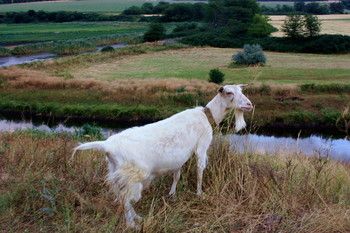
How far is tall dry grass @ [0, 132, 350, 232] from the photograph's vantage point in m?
4.42

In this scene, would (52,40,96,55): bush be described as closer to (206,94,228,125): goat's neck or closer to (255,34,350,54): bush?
(255,34,350,54): bush

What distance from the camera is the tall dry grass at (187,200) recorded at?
4.42m

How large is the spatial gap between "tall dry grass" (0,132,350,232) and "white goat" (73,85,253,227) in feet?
0.95

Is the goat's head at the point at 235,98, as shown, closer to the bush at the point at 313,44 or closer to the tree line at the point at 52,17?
the bush at the point at 313,44

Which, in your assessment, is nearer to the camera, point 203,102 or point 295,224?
point 295,224

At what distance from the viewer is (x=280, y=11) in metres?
132

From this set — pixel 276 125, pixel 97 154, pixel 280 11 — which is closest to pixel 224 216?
pixel 97 154

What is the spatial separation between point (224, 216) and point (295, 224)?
0.84 m

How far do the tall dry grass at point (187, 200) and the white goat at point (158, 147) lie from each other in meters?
0.29

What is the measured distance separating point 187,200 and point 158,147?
40.8 inches

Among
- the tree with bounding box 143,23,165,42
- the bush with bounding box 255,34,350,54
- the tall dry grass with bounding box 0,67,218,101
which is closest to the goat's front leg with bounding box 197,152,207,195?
the tall dry grass with bounding box 0,67,218,101

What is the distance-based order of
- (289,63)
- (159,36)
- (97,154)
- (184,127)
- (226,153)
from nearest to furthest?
(184,127), (226,153), (97,154), (289,63), (159,36)

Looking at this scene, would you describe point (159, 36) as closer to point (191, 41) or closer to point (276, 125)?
point (191, 41)

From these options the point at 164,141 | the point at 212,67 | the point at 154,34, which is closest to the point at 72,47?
the point at 154,34
